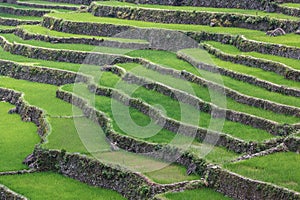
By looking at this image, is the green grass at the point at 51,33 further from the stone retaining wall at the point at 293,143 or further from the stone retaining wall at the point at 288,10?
the stone retaining wall at the point at 293,143

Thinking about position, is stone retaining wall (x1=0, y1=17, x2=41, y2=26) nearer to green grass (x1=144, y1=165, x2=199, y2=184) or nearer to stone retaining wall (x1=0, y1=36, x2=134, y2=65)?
stone retaining wall (x1=0, y1=36, x2=134, y2=65)

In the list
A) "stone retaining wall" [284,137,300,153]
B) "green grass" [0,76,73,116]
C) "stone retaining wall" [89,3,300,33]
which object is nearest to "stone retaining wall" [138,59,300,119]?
"stone retaining wall" [284,137,300,153]

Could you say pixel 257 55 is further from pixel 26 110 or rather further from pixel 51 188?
pixel 51 188

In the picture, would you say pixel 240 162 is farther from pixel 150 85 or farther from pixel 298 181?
pixel 150 85

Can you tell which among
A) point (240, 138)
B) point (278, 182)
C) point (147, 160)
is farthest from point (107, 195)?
point (278, 182)

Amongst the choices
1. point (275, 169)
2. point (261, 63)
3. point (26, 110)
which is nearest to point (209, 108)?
point (261, 63)
